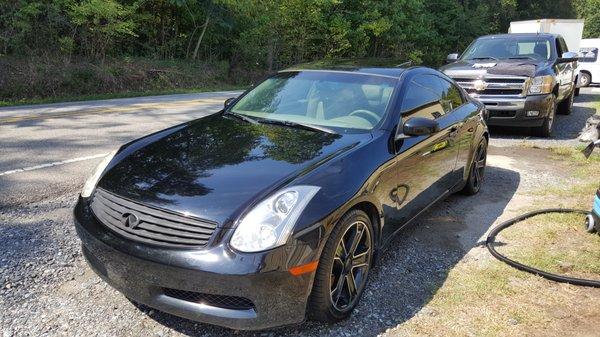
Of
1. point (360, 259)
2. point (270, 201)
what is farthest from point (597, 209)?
point (270, 201)

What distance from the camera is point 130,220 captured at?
2.78 metres

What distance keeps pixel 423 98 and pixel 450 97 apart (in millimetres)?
842

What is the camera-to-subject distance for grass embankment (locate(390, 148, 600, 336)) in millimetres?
3061

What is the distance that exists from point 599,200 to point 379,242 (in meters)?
2.10

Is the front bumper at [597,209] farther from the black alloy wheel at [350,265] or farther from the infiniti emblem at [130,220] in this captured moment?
the infiniti emblem at [130,220]

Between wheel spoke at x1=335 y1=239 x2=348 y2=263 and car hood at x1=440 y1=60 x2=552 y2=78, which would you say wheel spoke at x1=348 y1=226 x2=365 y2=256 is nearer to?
wheel spoke at x1=335 y1=239 x2=348 y2=263

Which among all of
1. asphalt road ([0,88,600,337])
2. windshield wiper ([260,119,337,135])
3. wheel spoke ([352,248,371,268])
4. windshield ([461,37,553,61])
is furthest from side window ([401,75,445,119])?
windshield ([461,37,553,61])

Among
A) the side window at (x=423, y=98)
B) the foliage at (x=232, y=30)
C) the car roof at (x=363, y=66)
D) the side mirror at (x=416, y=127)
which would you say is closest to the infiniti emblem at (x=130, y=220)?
the side mirror at (x=416, y=127)

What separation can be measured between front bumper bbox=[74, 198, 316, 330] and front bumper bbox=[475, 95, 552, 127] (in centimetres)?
711

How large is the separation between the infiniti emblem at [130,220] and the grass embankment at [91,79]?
41.8ft

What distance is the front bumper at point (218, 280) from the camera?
251 cm

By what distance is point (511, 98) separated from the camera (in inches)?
340

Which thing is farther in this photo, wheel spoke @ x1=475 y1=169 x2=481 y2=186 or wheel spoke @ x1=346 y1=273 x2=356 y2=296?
wheel spoke @ x1=475 y1=169 x2=481 y2=186

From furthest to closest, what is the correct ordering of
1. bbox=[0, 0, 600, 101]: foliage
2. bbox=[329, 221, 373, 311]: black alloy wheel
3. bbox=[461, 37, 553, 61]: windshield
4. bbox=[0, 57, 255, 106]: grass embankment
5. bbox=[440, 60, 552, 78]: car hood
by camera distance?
bbox=[0, 0, 600, 101]: foliage < bbox=[0, 57, 255, 106]: grass embankment < bbox=[461, 37, 553, 61]: windshield < bbox=[440, 60, 552, 78]: car hood < bbox=[329, 221, 373, 311]: black alloy wheel
